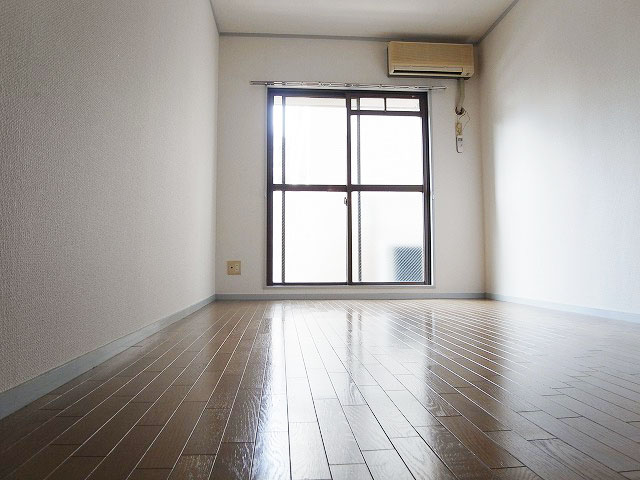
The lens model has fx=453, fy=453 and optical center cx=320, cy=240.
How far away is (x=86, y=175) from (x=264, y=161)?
11.9 feet

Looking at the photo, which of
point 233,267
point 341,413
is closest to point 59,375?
point 341,413

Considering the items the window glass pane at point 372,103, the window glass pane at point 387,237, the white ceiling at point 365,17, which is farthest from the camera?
the window glass pane at point 372,103

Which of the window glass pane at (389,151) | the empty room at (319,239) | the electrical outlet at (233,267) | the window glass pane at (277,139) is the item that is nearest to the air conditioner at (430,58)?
the empty room at (319,239)

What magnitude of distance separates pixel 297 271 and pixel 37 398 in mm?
4096

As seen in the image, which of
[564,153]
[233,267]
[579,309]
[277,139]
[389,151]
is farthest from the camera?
[389,151]

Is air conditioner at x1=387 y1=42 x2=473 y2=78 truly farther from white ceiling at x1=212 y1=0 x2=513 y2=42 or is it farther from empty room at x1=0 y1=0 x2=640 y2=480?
white ceiling at x1=212 y1=0 x2=513 y2=42

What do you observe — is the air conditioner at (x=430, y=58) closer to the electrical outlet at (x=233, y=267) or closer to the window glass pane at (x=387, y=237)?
the window glass pane at (x=387, y=237)

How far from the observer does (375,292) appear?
543cm

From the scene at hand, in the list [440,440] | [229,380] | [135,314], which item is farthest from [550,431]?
[135,314]

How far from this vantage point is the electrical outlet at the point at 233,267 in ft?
17.2

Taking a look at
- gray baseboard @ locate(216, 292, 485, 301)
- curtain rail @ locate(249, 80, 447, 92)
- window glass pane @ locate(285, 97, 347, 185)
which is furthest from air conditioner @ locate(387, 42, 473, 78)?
gray baseboard @ locate(216, 292, 485, 301)

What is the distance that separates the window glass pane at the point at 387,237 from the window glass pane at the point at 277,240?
0.88 meters

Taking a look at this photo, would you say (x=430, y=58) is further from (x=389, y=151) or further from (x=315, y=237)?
(x=315, y=237)

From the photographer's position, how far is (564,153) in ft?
13.0
